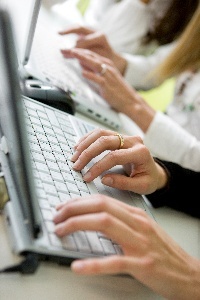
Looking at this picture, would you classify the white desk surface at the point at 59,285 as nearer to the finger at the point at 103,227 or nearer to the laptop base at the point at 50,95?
the finger at the point at 103,227

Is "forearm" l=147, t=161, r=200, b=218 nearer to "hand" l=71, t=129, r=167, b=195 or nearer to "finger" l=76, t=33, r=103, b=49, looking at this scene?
"hand" l=71, t=129, r=167, b=195

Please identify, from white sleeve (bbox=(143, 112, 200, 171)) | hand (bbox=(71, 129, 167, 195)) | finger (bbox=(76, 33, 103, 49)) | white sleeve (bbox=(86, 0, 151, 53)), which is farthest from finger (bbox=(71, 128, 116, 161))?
white sleeve (bbox=(86, 0, 151, 53))

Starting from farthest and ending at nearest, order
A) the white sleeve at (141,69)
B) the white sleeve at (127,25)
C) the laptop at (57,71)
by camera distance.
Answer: the white sleeve at (127,25)
the white sleeve at (141,69)
the laptop at (57,71)

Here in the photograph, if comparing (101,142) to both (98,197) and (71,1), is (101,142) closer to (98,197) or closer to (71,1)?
(98,197)

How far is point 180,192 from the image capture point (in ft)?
2.52

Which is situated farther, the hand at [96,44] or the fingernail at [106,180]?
the hand at [96,44]

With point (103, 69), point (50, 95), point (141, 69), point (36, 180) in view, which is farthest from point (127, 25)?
point (36, 180)

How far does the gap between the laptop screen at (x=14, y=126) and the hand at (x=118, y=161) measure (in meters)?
0.12

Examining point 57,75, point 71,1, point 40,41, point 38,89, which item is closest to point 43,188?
point 38,89

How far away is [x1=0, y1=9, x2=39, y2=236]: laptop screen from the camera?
12.6 inches

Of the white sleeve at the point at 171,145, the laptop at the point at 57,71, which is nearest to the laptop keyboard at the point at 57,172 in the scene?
the laptop at the point at 57,71

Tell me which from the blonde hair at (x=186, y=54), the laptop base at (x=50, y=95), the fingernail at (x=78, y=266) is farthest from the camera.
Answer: the blonde hair at (x=186, y=54)

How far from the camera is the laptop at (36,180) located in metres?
0.36

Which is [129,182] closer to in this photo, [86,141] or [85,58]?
[86,141]
